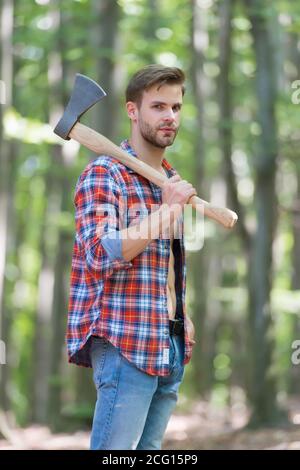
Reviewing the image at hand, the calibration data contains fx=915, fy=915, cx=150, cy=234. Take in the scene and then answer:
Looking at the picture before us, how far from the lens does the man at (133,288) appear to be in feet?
13.1

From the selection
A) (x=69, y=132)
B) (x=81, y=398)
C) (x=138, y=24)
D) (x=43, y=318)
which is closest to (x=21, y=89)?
(x=138, y=24)

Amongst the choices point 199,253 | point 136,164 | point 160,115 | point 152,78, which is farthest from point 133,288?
point 199,253

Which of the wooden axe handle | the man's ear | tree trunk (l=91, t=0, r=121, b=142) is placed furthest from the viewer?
tree trunk (l=91, t=0, r=121, b=142)

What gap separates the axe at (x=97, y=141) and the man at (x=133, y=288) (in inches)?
2.4

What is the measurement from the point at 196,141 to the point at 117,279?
13.4 m

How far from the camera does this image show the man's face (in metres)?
4.32

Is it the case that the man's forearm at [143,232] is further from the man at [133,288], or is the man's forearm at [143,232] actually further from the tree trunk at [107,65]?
the tree trunk at [107,65]

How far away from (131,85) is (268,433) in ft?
23.2

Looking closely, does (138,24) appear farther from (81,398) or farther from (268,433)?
(268,433)

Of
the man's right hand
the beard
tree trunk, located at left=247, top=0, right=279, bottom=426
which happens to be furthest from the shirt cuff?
tree trunk, located at left=247, top=0, right=279, bottom=426

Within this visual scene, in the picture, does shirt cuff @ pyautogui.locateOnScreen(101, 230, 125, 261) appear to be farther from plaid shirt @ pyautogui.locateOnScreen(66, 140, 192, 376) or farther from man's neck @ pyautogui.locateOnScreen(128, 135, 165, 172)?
man's neck @ pyautogui.locateOnScreen(128, 135, 165, 172)

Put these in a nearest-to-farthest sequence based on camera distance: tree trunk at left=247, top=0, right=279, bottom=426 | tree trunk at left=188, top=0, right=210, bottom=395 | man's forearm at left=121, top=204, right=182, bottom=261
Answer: man's forearm at left=121, top=204, right=182, bottom=261 < tree trunk at left=247, top=0, right=279, bottom=426 < tree trunk at left=188, top=0, right=210, bottom=395

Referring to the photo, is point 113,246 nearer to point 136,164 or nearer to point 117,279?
point 117,279
